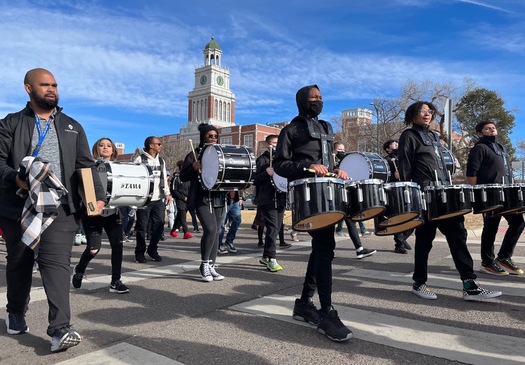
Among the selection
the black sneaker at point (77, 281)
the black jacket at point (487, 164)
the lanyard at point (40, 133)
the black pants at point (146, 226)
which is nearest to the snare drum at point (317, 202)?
the lanyard at point (40, 133)

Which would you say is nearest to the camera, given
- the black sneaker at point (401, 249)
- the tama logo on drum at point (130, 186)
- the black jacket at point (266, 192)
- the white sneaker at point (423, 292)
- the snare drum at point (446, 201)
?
the snare drum at point (446, 201)

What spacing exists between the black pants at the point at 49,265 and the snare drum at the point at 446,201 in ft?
11.5

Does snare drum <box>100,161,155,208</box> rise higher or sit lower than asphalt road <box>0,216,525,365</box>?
higher

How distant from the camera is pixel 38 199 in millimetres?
3307

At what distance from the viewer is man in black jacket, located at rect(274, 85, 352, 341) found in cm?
374

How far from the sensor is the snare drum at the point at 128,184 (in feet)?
18.2

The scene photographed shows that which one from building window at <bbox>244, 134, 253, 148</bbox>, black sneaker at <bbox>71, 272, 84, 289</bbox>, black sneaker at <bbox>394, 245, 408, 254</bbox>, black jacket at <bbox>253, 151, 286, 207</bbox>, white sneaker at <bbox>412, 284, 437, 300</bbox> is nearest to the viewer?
white sneaker at <bbox>412, 284, 437, 300</bbox>

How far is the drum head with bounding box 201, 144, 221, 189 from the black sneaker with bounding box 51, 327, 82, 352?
2775mm

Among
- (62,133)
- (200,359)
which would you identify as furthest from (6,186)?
(200,359)

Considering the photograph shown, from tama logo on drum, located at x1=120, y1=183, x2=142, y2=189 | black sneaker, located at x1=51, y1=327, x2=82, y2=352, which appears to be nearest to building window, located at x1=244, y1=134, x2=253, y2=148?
tama logo on drum, located at x1=120, y1=183, x2=142, y2=189

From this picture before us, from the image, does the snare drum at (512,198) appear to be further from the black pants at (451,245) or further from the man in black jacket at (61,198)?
the man in black jacket at (61,198)

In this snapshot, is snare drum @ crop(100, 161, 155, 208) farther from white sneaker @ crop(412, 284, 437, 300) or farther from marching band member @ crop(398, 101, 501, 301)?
white sneaker @ crop(412, 284, 437, 300)

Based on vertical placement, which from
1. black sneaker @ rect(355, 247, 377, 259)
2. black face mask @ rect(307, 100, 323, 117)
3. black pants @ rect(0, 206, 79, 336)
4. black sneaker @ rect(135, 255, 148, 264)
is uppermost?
black face mask @ rect(307, 100, 323, 117)

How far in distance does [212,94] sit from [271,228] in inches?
5030
